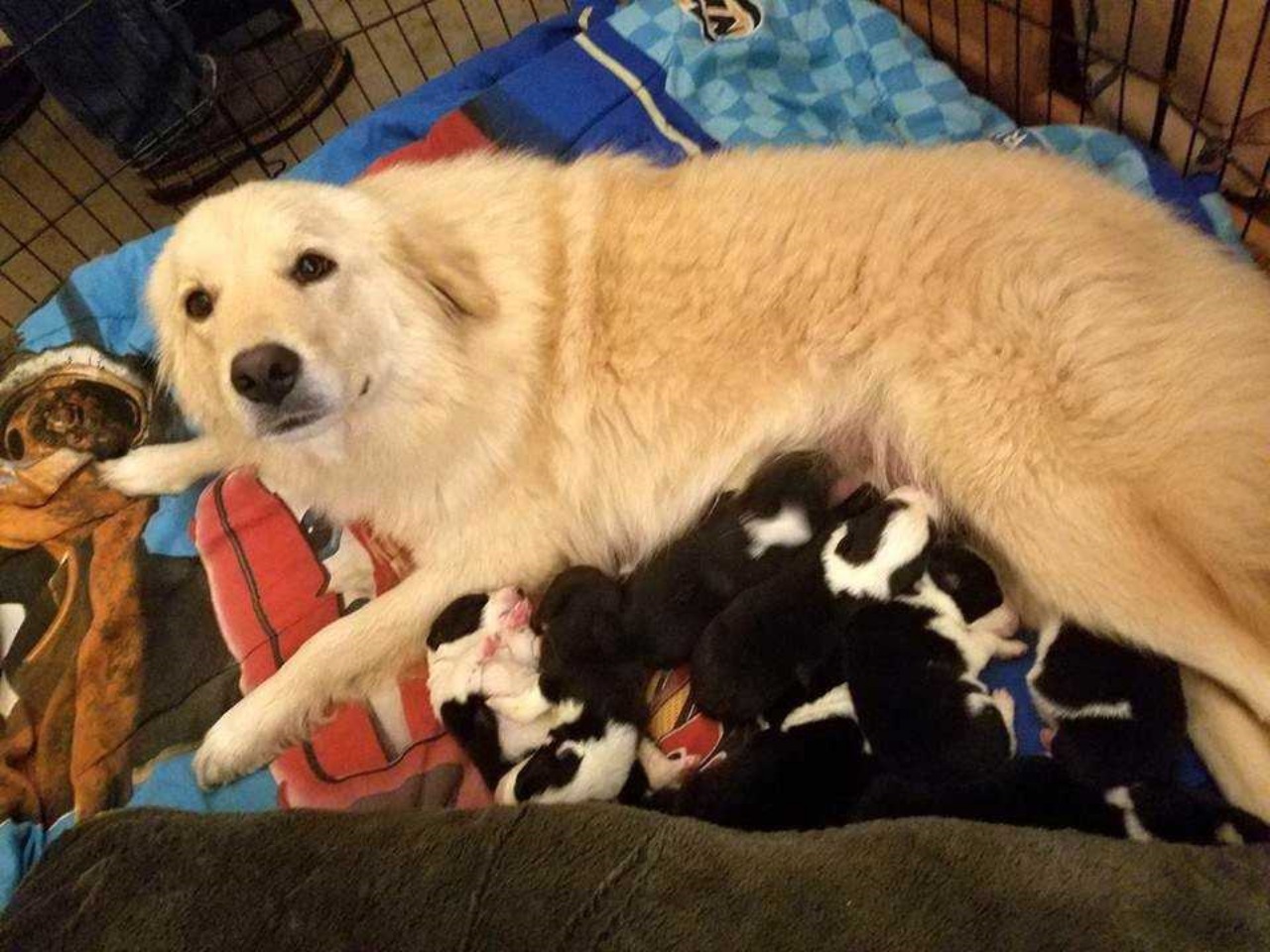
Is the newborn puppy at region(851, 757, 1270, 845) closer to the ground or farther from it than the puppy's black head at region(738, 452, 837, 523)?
closer to the ground

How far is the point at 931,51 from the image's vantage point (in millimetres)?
2824

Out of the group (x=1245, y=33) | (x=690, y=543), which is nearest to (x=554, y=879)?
(x=690, y=543)

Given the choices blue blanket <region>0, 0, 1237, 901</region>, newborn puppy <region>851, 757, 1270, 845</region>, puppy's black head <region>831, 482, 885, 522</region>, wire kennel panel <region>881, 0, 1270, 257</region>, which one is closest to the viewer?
newborn puppy <region>851, 757, 1270, 845</region>

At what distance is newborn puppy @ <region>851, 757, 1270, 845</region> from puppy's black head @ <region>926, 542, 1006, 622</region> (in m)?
0.30

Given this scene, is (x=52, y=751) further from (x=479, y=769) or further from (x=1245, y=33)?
(x=1245, y=33)

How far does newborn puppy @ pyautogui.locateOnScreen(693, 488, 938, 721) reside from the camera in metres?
1.73

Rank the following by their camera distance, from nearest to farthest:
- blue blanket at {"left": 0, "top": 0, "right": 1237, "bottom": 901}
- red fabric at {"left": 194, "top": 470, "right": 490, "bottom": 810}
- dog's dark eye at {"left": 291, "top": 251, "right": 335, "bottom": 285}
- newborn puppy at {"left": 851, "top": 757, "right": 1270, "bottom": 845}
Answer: newborn puppy at {"left": 851, "top": 757, "right": 1270, "bottom": 845} → dog's dark eye at {"left": 291, "top": 251, "right": 335, "bottom": 285} → red fabric at {"left": 194, "top": 470, "right": 490, "bottom": 810} → blue blanket at {"left": 0, "top": 0, "right": 1237, "bottom": 901}

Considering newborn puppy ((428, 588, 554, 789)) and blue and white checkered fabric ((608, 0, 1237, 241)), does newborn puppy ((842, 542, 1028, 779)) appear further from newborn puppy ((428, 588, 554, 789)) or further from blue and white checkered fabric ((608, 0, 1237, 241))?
blue and white checkered fabric ((608, 0, 1237, 241))

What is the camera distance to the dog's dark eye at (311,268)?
1.71 meters

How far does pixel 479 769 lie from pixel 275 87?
2.93 m

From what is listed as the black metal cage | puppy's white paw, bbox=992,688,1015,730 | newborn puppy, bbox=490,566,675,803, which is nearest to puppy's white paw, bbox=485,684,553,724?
newborn puppy, bbox=490,566,675,803

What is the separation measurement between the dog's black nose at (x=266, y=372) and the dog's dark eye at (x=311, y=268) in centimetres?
19

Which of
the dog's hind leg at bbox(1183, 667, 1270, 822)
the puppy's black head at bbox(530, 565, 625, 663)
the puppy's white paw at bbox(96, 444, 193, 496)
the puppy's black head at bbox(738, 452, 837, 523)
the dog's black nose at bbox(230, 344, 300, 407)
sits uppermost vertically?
the dog's black nose at bbox(230, 344, 300, 407)

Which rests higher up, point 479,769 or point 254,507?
point 254,507
